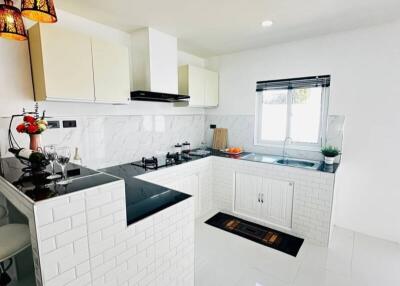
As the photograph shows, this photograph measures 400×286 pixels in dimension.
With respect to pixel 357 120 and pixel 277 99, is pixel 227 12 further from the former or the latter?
pixel 357 120

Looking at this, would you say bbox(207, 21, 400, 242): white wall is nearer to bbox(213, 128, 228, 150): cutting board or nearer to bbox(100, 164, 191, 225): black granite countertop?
bbox(213, 128, 228, 150): cutting board

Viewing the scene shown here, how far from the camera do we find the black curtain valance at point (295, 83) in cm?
281

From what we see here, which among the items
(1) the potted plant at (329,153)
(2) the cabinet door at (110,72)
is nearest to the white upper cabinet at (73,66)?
(2) the cabinet door at (110,72)

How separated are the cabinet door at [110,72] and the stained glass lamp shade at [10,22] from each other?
611 millimetres

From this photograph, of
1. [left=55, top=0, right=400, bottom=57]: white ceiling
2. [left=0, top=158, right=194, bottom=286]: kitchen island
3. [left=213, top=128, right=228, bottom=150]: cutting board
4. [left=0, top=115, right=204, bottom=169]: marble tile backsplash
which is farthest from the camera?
[left=213, top=128, right=228, bottom=150]: cutting board

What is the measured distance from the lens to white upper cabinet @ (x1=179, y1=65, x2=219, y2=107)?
3145 mm

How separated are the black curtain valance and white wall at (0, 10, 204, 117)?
76.6 inches

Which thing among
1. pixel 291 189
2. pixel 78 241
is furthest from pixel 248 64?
pixel 78 241

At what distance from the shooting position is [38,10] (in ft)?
3.58

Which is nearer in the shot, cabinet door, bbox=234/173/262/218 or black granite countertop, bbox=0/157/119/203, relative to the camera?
black granite countertop, bbox=0/157/119/203

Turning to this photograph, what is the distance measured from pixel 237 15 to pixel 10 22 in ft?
6.10

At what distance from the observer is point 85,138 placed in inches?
90.5

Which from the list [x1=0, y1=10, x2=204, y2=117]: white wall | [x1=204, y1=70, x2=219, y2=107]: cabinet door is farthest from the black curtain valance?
[x1=0, y1=10, x2=204, y2=117]: white wall

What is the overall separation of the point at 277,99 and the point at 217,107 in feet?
3.43
